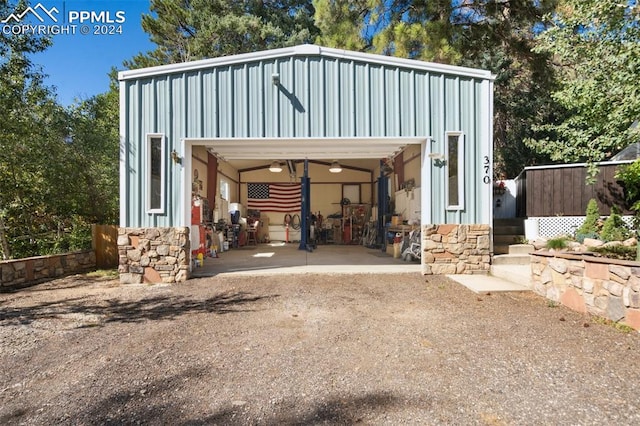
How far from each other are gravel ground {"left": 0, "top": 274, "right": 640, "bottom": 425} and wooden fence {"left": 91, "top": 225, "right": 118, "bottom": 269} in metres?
2.67

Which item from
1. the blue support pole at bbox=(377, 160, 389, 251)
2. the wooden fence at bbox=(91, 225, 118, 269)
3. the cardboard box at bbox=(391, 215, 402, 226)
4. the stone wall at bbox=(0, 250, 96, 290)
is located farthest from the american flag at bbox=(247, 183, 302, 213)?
the stone wall at bbox=(0, 250, 96, 290)

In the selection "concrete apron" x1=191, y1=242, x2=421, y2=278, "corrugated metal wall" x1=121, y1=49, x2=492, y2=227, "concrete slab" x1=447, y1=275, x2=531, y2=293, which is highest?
"corrugated metal wall" x1=121, y1=49, x2=492, y2=227

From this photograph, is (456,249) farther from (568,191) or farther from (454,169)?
(568,191)

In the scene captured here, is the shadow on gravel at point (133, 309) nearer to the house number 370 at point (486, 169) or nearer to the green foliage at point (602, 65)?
the house number 370 at point (486, 169)

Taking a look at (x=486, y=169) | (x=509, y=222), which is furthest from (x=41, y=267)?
(x=509, y=222)

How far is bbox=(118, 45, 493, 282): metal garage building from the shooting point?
5633mm

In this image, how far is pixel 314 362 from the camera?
2.61m

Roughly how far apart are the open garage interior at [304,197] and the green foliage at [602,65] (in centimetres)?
215

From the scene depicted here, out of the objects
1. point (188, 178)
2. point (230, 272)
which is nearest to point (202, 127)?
point (188, 178)

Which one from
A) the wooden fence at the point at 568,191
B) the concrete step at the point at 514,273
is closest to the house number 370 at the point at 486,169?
the concrete step at the point at 514,273

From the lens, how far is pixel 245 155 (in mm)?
9016

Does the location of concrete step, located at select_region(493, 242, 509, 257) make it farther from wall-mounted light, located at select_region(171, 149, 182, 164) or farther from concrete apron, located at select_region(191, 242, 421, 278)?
wall-mounted light, located at select_region(171, 149, 182, 164)

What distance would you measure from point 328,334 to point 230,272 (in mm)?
3486

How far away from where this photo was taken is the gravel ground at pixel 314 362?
77.4 inches
